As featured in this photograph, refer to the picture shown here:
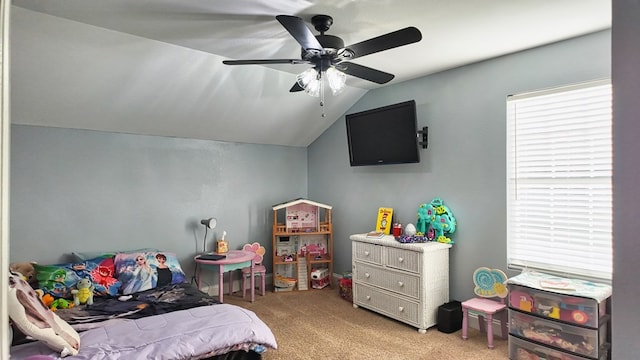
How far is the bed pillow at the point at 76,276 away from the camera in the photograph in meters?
2.97

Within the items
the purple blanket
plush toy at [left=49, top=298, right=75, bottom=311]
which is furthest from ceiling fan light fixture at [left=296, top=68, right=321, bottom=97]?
plush toy at [left=49, top=298, right=75, bottom=311]

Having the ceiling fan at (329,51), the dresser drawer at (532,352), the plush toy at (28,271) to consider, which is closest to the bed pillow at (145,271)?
the plush toy at (28,271)

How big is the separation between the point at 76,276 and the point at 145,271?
53cm

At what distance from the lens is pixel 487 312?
2934 mm

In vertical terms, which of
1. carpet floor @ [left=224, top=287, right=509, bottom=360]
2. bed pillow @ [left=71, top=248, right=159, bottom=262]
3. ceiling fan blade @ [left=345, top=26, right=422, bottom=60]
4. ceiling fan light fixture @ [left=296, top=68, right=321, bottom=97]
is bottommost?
carpet floor @ [left=224, top=287, right=509, bottom=360]

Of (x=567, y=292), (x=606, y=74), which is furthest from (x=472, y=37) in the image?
(x=567, y=292)

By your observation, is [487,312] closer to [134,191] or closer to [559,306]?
[559,306]

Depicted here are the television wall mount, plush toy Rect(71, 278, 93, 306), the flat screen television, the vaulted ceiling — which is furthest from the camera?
the television wall mount

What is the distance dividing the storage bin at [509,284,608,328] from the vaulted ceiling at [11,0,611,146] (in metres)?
1.84

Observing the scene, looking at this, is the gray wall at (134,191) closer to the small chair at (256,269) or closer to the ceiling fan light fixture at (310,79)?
the small chair at (256,269)

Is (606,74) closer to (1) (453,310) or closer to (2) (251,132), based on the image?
(1) (453,310)

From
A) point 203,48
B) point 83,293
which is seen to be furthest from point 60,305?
point 203,48

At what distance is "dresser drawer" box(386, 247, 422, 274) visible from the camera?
3.32 m

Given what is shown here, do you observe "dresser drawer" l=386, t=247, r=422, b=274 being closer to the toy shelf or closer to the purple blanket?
the toy shelf
